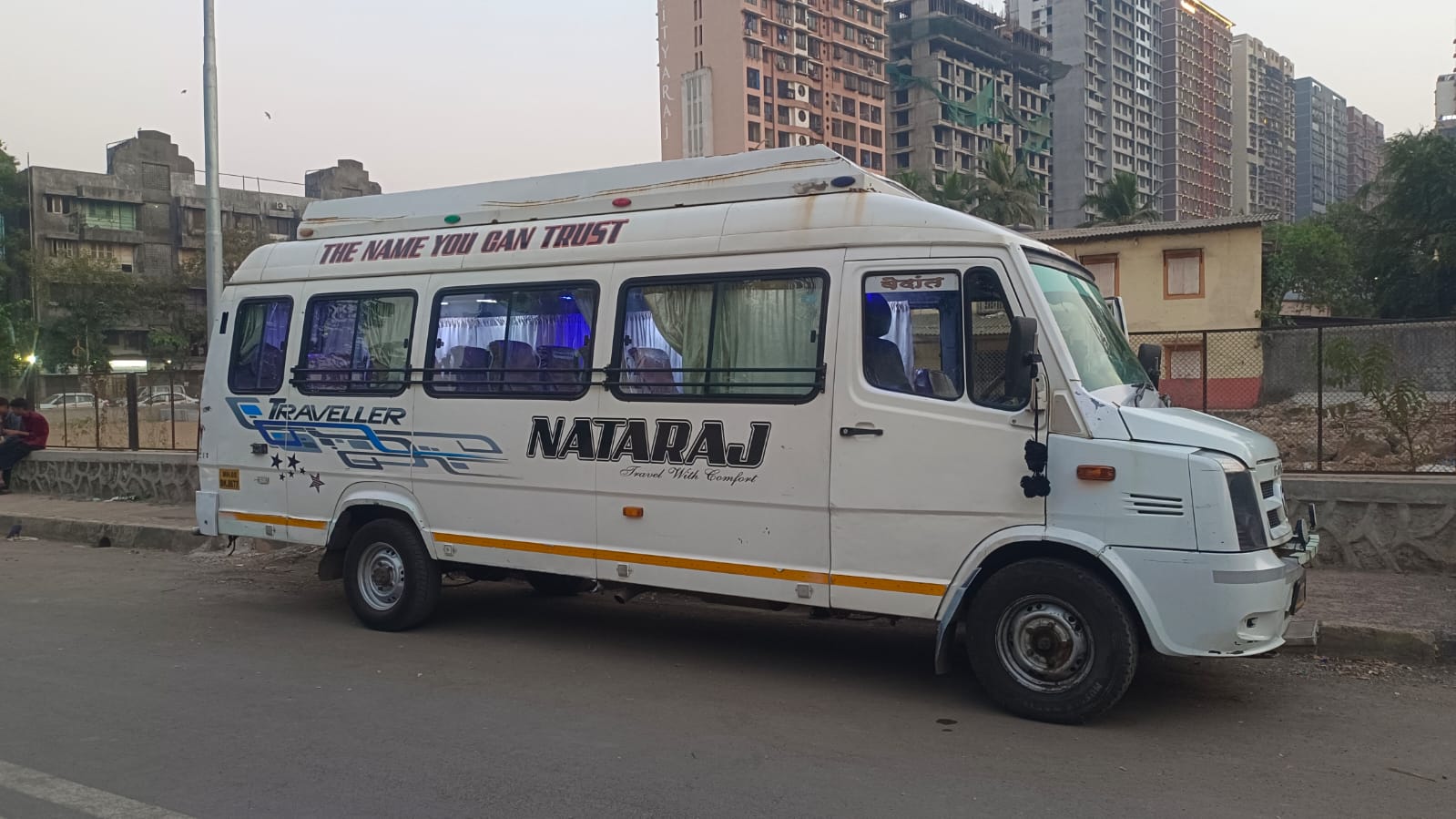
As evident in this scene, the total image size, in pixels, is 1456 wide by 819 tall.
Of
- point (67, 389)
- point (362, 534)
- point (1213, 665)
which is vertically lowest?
point (1213, 665)

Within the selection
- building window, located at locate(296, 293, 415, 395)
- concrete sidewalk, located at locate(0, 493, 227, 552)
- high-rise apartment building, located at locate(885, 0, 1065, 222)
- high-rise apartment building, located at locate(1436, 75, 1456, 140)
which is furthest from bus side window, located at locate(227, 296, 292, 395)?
high-rise apartment building, located at locate(885, 0, 1065, 222)

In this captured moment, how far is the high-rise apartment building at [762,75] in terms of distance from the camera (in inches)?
3757

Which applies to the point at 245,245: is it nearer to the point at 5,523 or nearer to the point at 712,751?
the point at 5,523

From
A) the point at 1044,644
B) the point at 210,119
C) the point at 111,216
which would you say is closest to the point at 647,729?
the point at 1044,644

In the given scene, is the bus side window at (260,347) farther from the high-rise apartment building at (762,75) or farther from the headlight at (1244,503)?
the high-rise apartment building at (762,75)

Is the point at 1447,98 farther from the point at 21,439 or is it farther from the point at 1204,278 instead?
the point at 21,439

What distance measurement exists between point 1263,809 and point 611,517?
12.9ft

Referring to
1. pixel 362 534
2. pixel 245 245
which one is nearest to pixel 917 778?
pixel 362 534

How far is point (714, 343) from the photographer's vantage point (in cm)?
631

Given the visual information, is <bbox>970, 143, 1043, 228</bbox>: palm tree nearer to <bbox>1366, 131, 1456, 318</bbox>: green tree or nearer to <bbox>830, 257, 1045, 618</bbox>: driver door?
<bbox>1366, 131, 1456, 318</bbox>: green tree

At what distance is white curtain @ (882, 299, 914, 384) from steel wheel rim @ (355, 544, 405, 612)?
4.13m

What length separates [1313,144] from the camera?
18650cm

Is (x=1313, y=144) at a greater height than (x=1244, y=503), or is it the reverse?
(x=1313, y=144)

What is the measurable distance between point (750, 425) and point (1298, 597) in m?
3.11
